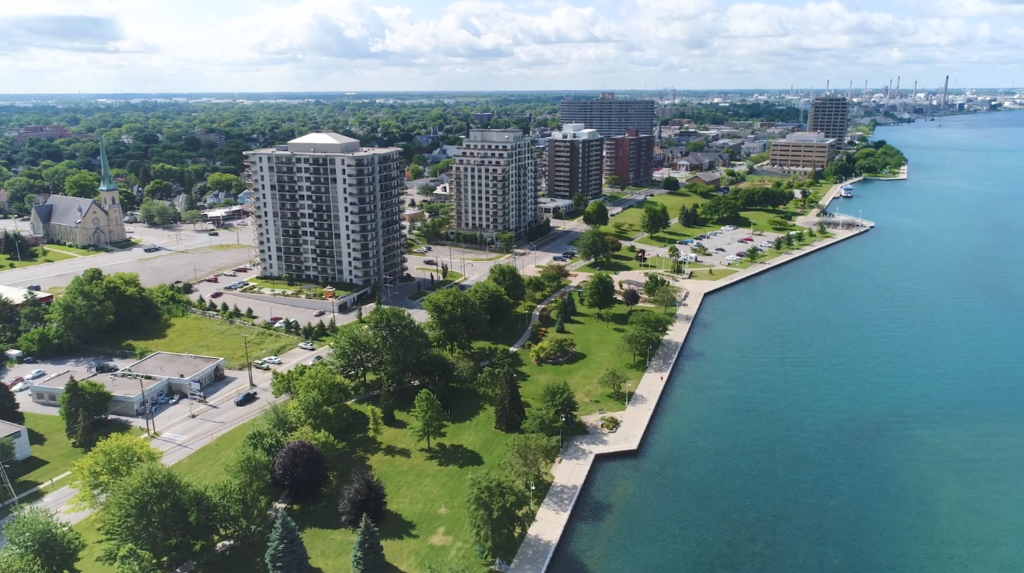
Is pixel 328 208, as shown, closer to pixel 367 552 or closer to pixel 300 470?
pixel 300 470

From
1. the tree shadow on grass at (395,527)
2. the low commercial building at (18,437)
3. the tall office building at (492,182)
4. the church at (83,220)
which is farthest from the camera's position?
the tall office building at (492,182)

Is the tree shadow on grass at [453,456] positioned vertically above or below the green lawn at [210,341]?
below

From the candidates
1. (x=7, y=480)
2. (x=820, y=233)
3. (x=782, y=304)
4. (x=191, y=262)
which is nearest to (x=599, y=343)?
(x=782, y=304)

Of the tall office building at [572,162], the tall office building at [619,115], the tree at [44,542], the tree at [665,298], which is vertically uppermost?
the tall office building at [619,115]

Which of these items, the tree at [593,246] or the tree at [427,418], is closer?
the tree at [427,418]

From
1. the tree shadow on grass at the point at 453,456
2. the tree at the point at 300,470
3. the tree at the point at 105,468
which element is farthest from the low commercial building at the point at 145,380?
the tree shadow on grass at the point at 453,456

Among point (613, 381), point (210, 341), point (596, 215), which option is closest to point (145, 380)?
point (210, 341)

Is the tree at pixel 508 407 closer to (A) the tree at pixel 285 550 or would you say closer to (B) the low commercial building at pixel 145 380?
(A) the tree at pixel 285 550

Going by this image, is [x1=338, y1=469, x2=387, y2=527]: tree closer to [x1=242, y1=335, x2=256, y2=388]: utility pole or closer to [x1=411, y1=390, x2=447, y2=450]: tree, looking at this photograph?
[x1=411, y1=390, x2=447, y2=450]: tree
